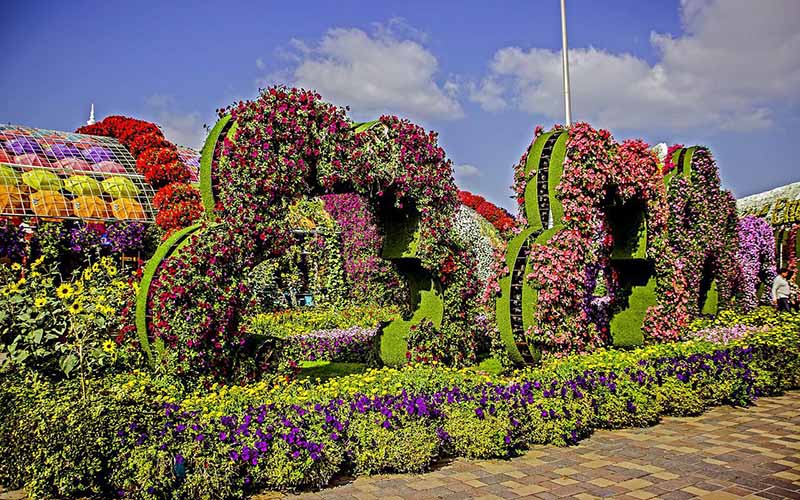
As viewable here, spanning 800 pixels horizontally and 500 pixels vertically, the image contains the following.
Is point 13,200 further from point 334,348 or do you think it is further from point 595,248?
point 595,248

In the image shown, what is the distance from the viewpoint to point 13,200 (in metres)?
15.2

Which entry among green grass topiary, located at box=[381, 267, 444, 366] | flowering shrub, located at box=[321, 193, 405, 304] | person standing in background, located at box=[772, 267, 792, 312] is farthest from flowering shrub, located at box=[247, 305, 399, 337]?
person standing in background, located at box=[772, 267, 792, 312]

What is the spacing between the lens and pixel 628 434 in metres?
5.59

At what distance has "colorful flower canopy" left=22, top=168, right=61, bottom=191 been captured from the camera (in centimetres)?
1599

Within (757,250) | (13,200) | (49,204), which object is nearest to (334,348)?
(49,204)

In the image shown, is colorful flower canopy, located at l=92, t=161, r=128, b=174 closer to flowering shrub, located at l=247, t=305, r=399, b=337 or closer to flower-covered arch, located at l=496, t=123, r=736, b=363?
flowering shrub, located at l=247, t=305, r=399, b=337

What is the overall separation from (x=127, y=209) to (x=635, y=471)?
1547cm

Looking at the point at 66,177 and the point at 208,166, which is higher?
A: the point at 66,177

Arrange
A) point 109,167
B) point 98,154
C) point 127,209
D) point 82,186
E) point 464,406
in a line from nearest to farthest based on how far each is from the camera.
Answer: point 464,406 < point 82,186 < point 127,209 < point 109,167 < point 98,154

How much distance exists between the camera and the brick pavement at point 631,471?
13.7ft

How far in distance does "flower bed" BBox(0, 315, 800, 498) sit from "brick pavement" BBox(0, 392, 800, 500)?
Result: 0.16 metres

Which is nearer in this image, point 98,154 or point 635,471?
point 635,471

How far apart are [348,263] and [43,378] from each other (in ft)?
34.9

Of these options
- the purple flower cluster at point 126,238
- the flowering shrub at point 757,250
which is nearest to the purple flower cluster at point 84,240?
the purple flower cluster at point 126,238
